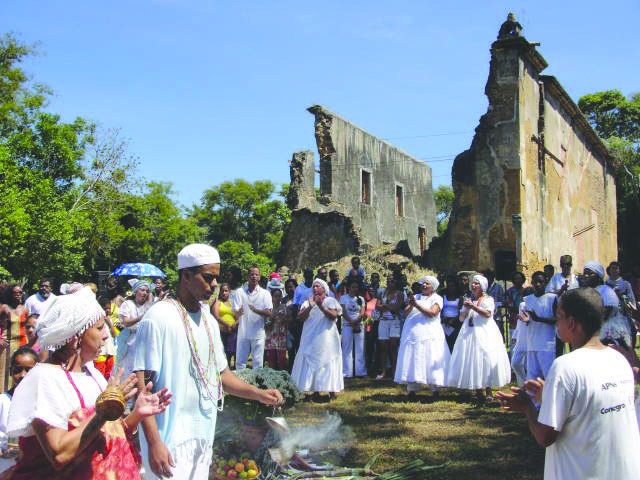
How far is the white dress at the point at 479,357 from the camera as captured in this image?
1016 cm

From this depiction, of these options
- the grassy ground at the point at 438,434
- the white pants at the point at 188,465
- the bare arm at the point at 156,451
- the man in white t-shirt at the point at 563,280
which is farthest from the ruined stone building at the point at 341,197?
the bare arm at the point at 156,451

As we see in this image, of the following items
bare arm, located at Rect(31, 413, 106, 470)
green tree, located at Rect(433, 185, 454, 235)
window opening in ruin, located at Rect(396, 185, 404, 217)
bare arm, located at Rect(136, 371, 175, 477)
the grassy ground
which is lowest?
the grassy ground

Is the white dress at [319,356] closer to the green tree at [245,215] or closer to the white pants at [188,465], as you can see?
the white pants at [188,465]

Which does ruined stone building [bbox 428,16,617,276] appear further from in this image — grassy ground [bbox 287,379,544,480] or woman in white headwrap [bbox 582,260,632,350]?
woman in white headwrap [bbox 582,260,632,350]

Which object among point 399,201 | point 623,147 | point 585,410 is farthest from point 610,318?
point 623,147

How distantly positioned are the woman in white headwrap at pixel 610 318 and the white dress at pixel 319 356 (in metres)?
4.18

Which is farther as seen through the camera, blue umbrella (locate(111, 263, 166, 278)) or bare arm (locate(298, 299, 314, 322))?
blue umbrella (locate(111, 263, 166, 278))

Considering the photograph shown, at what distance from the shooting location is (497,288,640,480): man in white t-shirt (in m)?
3.25

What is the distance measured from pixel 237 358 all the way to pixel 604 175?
26703 millimetres

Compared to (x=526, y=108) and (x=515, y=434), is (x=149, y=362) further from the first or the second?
(x=526, y=108)

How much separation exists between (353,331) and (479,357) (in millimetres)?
3357

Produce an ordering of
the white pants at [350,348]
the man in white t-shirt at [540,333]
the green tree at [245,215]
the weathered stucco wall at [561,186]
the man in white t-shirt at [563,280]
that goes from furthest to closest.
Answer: the green tree at [245,215] → the weathered stucco wall at [561,186] → the white pants at [350,348] → the man in white t-shirt at [563,280] → the man in white t-shirt at [540,333]

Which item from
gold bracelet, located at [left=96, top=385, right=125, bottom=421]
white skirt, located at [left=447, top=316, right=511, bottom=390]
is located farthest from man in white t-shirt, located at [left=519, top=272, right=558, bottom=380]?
gold bracelet, located at [left=96, top=385, right=125, bottom=421]

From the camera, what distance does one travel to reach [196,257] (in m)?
3.81
